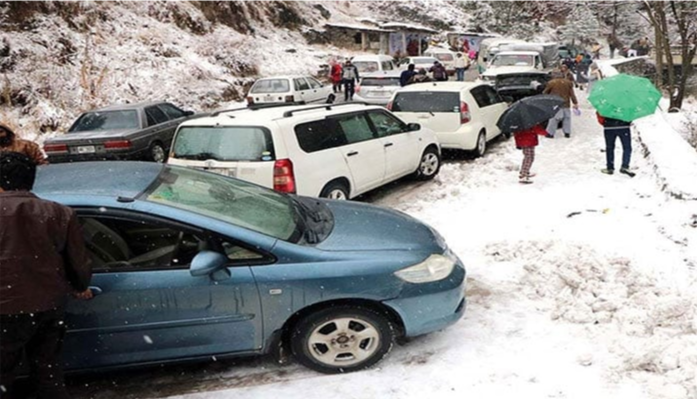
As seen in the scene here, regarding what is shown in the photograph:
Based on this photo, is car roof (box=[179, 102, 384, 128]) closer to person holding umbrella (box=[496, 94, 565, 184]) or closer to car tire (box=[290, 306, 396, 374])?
person holding umbrella (box=[496, 94, 565, 184])

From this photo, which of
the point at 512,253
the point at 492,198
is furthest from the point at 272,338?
the point at 492,198

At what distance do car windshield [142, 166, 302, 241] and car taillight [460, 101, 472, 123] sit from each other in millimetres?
6565

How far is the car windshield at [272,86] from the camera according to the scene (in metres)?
20.0

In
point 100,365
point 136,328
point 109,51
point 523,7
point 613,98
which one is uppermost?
point 523,7

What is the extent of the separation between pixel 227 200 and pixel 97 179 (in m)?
0.96

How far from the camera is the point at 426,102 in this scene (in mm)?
10977

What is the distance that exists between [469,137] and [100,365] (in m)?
8.32

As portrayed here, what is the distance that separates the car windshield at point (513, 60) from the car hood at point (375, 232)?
60.8 ft

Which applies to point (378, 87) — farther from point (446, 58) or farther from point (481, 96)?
point (446, 58)

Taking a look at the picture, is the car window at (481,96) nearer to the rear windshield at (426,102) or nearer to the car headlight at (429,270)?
the rear windshield at (426,102)

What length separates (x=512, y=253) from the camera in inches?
241

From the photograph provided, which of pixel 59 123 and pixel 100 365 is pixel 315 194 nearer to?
pixel 100 365

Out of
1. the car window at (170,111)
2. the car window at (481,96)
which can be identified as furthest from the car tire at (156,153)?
the car window at (481,96)

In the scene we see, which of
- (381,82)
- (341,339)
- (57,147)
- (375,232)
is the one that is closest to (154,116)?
(57,147)
